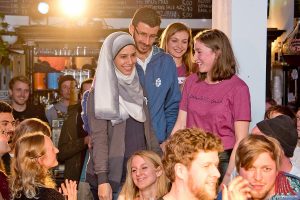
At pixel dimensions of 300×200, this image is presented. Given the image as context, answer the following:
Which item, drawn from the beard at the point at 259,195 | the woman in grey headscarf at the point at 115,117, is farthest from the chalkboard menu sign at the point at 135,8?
the beard at the point at 259,195

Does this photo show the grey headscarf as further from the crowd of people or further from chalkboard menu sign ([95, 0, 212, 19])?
chalkboard menu sign ([95, 0, 212, 19])

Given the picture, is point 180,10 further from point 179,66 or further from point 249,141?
point 249,141

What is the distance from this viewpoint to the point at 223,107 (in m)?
4.19

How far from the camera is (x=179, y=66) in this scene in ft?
17.5

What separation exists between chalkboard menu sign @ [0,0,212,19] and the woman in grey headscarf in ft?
17.5

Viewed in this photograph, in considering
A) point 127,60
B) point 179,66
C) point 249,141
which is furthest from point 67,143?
point 249,141

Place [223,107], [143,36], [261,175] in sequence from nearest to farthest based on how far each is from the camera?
1. [261,175]
2. [223,107]
3. [143,36]

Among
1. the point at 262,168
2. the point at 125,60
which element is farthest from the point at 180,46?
the point at 262,168

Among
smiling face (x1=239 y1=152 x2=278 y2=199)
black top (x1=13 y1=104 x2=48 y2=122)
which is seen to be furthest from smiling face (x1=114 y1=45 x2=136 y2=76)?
black top (x1=13 y1=104 x2=48 y2=122)

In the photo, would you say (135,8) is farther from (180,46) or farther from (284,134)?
(284,134)

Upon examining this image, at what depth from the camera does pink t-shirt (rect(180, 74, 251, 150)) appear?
165 inches

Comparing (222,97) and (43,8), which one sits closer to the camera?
(222,97)

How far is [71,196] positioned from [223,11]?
1871 millimetres

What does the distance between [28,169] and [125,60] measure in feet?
3.00
